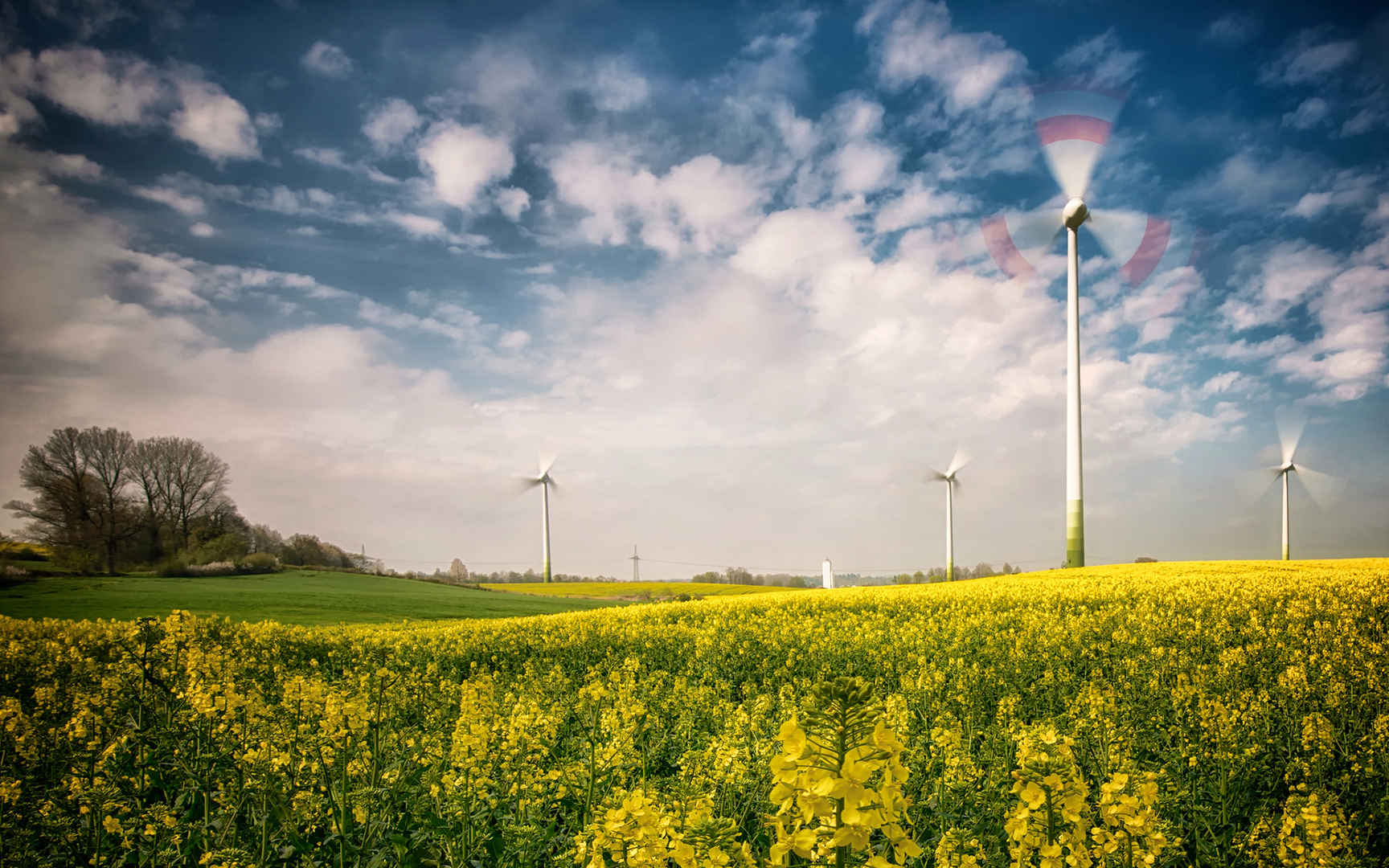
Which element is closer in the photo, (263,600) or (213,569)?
(263,600)

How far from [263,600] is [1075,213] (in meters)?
44.0

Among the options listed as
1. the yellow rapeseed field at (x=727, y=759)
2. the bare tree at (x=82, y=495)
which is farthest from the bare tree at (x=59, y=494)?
the yellow rapeseed field at (x=727, y=759)

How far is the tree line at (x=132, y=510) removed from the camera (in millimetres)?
19859

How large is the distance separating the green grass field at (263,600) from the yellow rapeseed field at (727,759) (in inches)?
317

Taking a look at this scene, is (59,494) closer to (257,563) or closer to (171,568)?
(171,568)

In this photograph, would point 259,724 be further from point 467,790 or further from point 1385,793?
point 1385,793

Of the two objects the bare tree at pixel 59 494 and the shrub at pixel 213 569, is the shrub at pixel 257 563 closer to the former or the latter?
the shrub at pixel 213 569

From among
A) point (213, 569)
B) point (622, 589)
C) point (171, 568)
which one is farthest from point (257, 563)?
point (622, 589)

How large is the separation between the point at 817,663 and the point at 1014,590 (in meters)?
11.1

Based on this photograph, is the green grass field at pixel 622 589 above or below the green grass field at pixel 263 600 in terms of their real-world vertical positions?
below

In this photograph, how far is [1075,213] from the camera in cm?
3616

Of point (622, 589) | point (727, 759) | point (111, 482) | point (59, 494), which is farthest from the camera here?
point (622, 589)

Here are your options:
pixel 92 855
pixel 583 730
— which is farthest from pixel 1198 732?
pixel 92 855

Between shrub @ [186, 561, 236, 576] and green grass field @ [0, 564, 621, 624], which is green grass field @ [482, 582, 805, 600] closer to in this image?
green grass field @ [0, 564, 621, 624]
